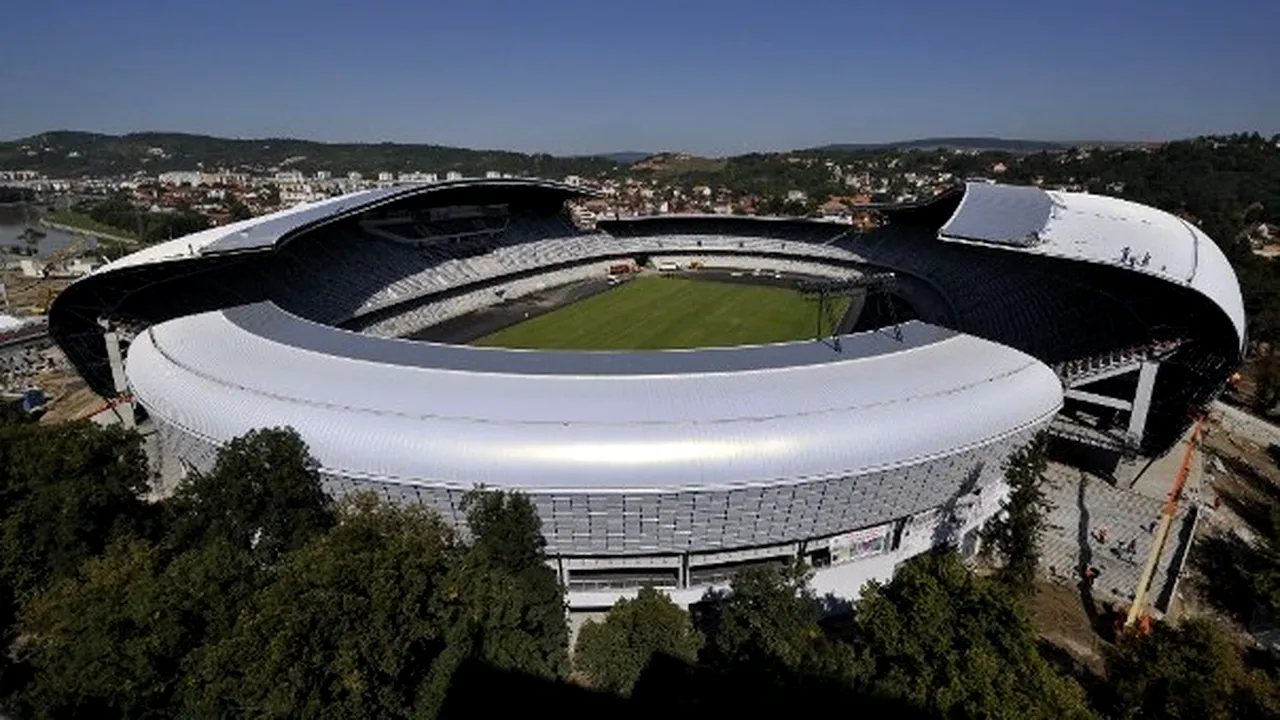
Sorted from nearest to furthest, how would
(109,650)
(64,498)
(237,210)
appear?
(109,650)
(64,498)
(237,210)

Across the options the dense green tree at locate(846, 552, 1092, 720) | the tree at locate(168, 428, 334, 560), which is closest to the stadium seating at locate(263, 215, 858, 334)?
the tree at locate(168, 428, 334, 560)

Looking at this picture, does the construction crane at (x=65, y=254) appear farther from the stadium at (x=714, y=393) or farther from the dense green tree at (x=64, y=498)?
the dense green tree at (x=64, y=498)

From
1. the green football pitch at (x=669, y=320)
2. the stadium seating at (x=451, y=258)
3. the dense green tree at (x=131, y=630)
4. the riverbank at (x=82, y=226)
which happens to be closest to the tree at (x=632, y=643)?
the dense green tree at (x=131, y=630)

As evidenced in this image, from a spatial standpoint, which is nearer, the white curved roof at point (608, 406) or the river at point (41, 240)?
the white curved roof at point (608, 406)

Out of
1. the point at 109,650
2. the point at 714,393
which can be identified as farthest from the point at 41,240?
the point at 714,393

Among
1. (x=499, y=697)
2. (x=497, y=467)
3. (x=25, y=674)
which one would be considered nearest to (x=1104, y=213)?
(x=497, y=467)

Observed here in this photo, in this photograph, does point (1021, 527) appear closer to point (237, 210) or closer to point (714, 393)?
point (714, 393)

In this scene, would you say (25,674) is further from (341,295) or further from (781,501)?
(341,295)
